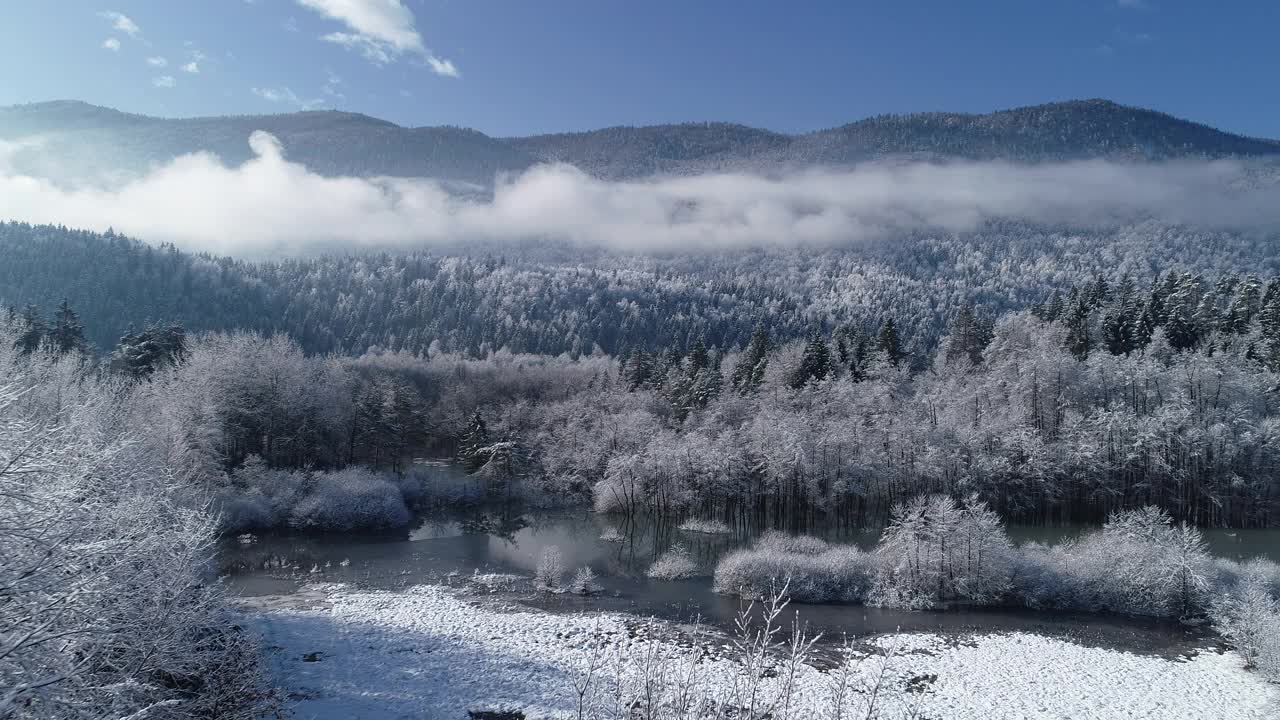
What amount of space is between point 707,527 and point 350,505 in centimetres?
2717

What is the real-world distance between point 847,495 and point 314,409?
Answer: 49134 millimetres

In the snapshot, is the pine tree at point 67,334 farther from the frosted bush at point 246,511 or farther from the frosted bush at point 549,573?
the frosted bush at point 549,573

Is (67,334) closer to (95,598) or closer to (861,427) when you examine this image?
(95,598)

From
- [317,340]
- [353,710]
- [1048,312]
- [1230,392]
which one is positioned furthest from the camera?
[317,340]

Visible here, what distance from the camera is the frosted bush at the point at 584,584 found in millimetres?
34719

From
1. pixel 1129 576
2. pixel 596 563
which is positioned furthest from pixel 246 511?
pixel 1129 576

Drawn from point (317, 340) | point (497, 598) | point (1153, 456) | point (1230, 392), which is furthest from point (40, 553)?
point (317, 340)

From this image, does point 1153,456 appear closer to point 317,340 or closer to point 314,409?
point 314,409

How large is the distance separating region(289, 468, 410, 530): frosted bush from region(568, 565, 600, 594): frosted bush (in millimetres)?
A: 19366

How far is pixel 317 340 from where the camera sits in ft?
468

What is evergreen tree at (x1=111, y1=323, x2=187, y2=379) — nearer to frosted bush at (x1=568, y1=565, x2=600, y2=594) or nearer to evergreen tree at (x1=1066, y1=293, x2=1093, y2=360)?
frosted bush at (x1=568, y1=565, x2=600, y2=594)

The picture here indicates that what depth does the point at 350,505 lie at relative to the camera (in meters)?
47.5

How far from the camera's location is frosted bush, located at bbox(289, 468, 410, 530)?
45.9 meters

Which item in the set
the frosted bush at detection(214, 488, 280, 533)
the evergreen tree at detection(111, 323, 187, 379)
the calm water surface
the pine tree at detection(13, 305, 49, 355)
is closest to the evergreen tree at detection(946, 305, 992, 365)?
the calm water surface
